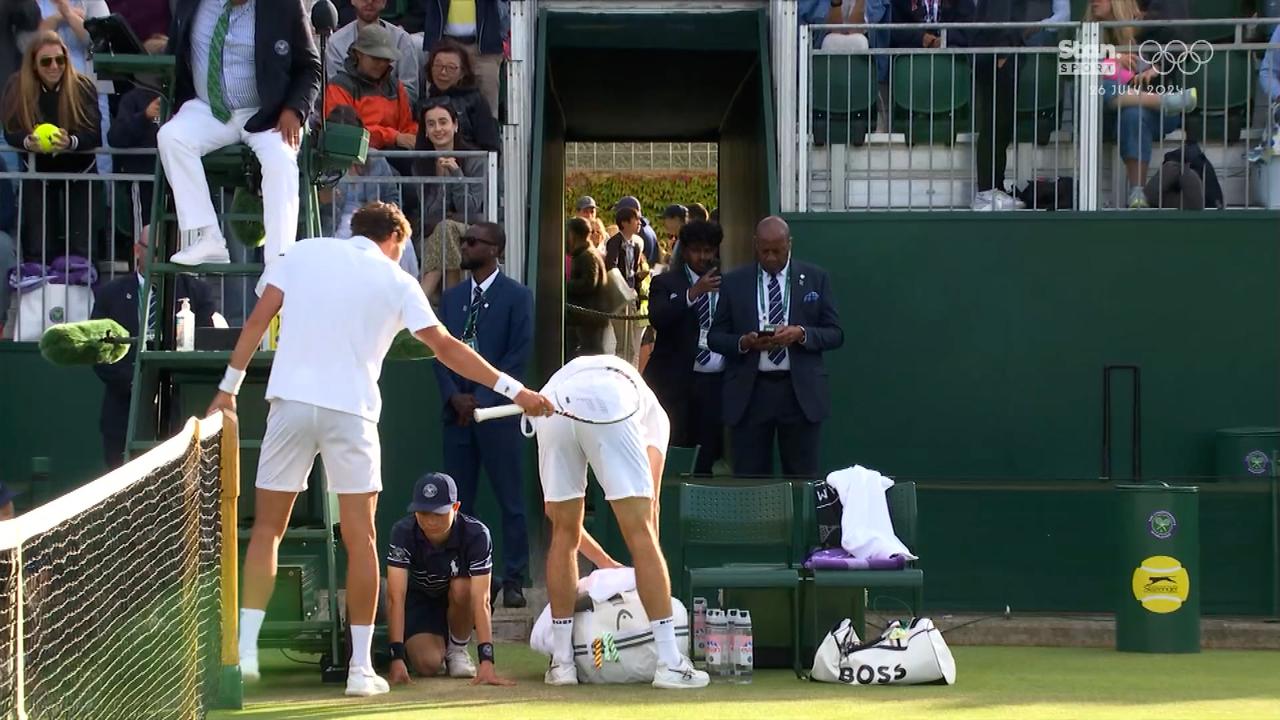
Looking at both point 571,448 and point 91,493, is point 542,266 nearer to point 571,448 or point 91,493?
point 571,448

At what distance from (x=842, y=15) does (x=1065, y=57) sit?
194 cm

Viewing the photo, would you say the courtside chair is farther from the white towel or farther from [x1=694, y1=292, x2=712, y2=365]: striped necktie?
[x1=694, y1=292, x2=712, y2=365]: striped necktie

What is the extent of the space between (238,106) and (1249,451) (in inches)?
254

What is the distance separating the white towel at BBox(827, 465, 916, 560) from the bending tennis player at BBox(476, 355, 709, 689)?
133 centimetres

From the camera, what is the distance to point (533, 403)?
849 cm

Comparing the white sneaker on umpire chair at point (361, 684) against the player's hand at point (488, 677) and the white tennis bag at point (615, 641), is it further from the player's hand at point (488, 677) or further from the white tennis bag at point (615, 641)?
the white tennis bag at point (615, 641)

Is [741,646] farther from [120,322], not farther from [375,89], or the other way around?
[375,89]

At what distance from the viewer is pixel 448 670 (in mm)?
9430

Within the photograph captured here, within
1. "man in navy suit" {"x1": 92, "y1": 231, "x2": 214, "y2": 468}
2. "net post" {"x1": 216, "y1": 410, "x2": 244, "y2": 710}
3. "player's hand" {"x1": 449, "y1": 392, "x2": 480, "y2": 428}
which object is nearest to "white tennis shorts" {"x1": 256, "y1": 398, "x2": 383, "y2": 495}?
"net post" {"x1": 216, "y1": 410, "x2": 244, "y2": 710}

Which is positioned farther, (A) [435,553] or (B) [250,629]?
(A) [435,553]

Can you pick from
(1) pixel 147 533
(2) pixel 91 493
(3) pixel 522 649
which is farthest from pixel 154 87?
(2) pixel 91 493

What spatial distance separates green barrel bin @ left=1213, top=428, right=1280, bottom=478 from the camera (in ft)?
39.0

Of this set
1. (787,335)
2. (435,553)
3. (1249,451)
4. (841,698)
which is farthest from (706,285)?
(841,698)

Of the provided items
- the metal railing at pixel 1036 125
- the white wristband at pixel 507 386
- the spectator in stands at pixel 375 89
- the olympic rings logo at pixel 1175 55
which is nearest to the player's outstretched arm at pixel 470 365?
the white wristband at pixel 507 386
